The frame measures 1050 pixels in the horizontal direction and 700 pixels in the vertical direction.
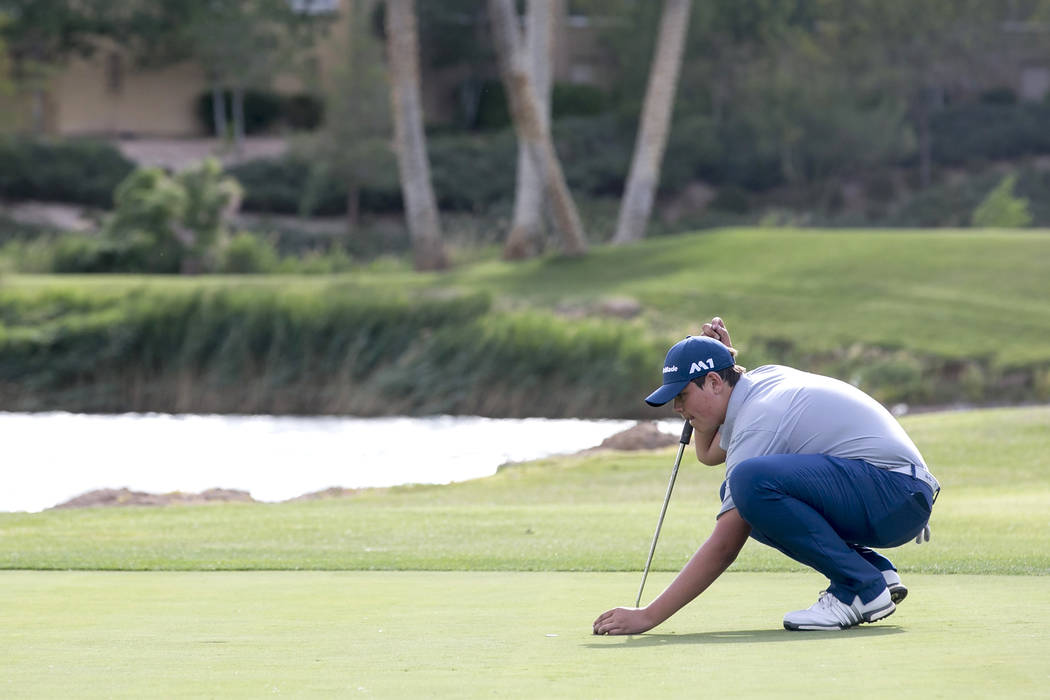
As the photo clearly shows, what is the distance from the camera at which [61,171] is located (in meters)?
50.7

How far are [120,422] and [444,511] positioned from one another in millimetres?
13325

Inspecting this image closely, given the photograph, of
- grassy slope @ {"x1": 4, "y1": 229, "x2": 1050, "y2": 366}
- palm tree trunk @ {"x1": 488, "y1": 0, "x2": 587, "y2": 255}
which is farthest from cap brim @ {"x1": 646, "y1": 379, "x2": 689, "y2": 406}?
palm tree trunk @ {"x1": 488, "y1": 0, "x2": 587, "y2": 255}

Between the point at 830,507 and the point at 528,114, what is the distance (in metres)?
27.0

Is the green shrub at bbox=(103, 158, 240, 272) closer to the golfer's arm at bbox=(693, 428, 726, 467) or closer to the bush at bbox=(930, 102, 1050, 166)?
the golfer's arm at bbox=(693, 428, 726, 467)

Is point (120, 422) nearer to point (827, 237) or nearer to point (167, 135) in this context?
point (827, 237)

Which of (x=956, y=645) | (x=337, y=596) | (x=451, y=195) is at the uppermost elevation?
(x=956, y=645)

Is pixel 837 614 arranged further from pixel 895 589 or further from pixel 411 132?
pixel 411 132

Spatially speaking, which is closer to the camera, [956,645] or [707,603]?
[956,645]

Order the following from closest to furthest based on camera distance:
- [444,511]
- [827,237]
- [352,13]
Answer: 1. [444,511]
2. [827,237]
3. [352,13]

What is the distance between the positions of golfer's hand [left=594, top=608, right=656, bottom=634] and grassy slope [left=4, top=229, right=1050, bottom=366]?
21.9 metres

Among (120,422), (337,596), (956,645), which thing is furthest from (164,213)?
(956,645)

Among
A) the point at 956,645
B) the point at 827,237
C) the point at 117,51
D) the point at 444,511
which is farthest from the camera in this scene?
the point at 117,51

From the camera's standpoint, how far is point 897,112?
57.4 meters

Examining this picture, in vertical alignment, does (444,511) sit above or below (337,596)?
below
